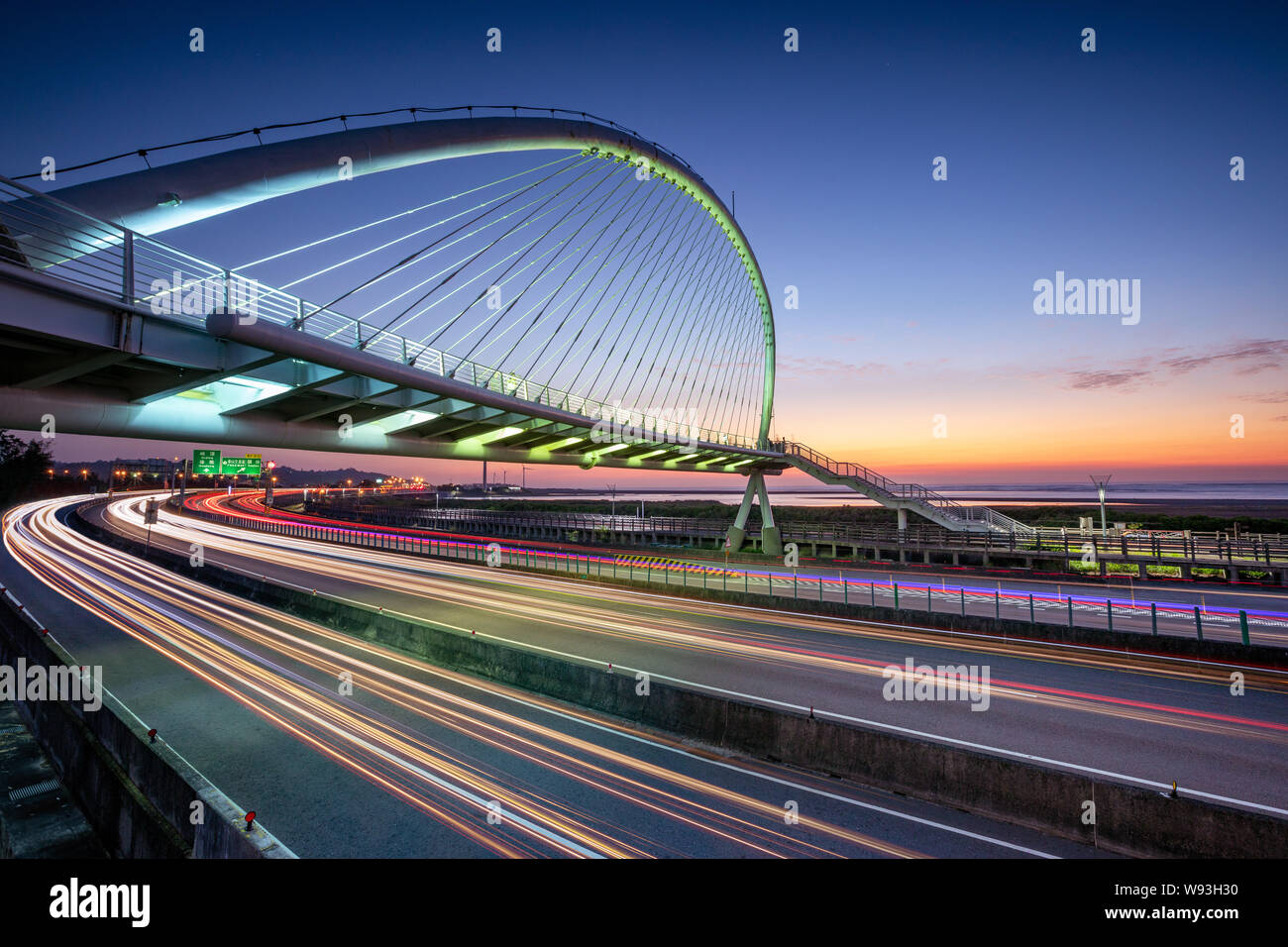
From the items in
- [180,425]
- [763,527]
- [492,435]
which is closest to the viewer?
[180,425]

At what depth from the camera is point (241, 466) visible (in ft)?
136

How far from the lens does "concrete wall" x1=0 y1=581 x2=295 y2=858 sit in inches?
249

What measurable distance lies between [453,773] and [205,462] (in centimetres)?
4034

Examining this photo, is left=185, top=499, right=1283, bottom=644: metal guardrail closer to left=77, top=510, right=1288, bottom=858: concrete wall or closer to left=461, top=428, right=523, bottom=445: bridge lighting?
left=461, top=428, right=523, bottom=445: bridge lighting

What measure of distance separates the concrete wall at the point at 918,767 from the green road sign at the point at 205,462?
112 ft

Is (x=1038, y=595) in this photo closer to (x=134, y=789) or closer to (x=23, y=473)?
(x=134, y=789)

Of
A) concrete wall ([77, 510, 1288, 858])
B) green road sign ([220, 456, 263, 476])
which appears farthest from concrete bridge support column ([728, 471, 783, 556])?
green road sign ([220, 456, 263, 476])

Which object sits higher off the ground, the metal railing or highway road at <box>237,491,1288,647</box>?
the metal railing

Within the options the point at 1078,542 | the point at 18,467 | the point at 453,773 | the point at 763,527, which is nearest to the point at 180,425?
the point at 453,773

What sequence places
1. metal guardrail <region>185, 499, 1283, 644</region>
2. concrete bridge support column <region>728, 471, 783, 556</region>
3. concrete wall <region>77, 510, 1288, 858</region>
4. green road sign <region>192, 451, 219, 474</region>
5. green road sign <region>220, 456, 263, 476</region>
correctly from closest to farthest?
concrete wall <region>77, 510, 1288, 858</region>
metal guardrail <region>185, 499, 1283, 644</region>
green road sign <region>192, 451, 219, 474</region>
green road sign <region>220, 456, 263, 476</region>
concrete bridge support column <region>728, 471, 783, 556</region>

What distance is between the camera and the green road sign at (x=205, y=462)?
37250mm

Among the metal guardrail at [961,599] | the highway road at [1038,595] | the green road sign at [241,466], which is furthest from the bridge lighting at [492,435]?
the green road sign at [241,466]

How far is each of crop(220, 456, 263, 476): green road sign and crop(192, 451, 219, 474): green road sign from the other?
826 millimetres
